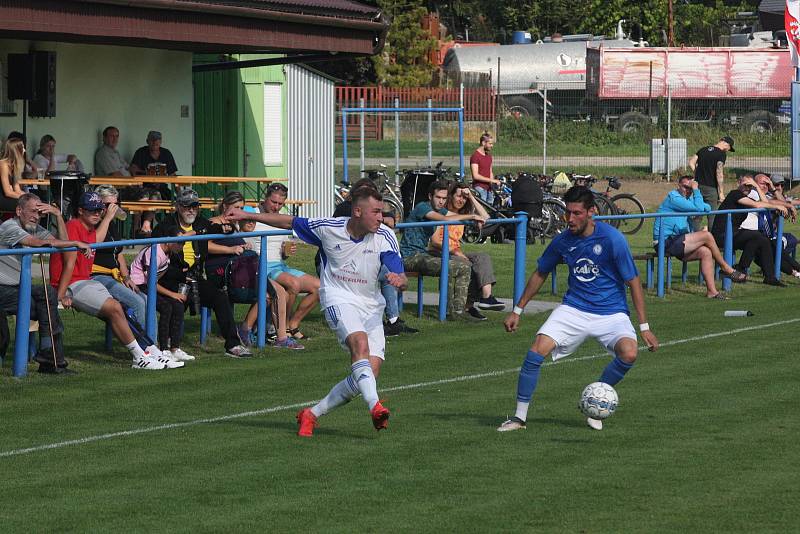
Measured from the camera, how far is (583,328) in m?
10.0

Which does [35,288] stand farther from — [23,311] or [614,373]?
[614,373]

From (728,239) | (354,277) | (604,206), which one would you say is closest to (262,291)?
(354,277)

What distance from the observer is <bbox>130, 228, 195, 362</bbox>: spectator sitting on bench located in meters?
13.2

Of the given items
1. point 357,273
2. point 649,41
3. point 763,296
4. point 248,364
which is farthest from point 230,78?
point 649,41

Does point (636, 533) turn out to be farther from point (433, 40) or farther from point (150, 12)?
point (433, 40)

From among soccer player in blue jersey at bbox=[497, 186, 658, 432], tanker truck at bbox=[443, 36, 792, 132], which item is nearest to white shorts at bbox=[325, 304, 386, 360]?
soccer player in blue jersey at bbox=[497, 186, 658, 432]

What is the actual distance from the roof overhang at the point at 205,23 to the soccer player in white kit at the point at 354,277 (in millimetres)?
8247

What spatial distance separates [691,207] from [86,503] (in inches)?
507

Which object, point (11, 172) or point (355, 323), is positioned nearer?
point (355, 323)

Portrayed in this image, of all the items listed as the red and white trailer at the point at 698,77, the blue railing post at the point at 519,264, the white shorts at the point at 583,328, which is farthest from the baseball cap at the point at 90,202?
the red and white trailer at the point at 698,77

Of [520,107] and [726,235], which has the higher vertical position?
[520,107]

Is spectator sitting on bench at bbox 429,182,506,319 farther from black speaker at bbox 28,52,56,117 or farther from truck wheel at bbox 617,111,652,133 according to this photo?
truck wheel at bbox 617,111,652,133

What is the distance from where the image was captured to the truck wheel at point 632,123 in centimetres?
4300

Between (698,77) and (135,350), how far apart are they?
3578 centimetres
